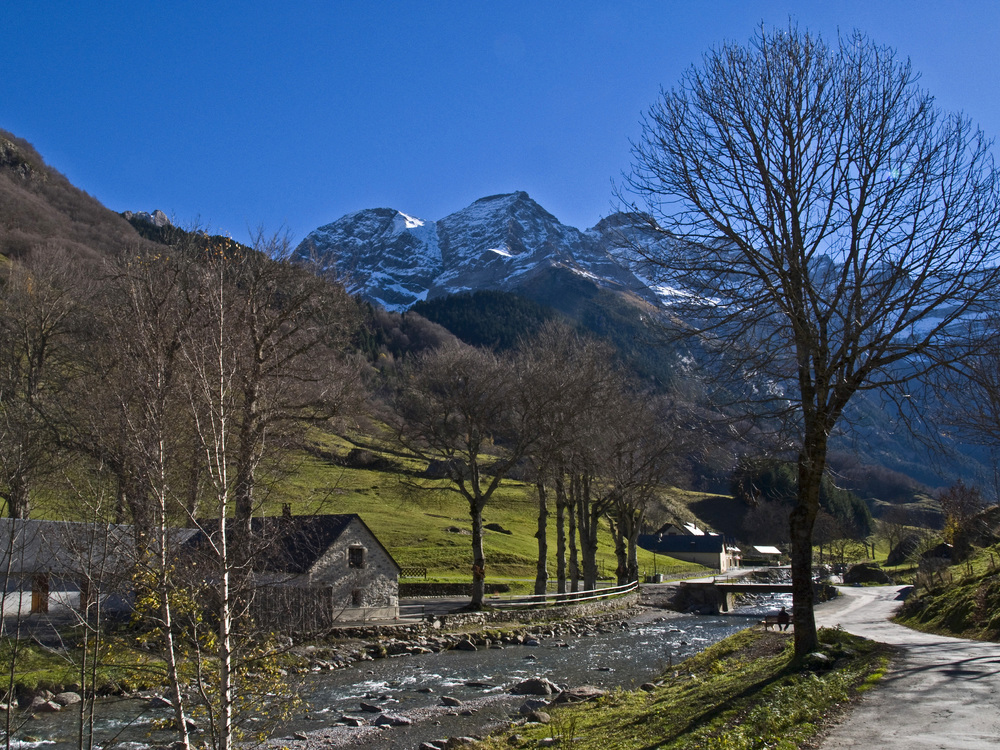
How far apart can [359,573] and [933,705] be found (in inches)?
1063

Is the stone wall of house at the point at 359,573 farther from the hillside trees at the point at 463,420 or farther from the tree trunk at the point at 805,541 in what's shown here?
the tree trunk at the point at 805,541

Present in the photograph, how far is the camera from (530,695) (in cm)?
2066

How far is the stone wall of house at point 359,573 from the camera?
106 ft

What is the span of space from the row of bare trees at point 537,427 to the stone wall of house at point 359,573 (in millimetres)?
4464

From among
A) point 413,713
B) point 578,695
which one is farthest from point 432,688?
point 578,695

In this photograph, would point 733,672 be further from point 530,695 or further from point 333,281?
point 333,281

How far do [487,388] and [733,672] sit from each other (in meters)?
22.2

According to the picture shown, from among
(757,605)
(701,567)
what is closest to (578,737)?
(757,605)

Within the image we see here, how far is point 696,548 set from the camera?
4035 inches

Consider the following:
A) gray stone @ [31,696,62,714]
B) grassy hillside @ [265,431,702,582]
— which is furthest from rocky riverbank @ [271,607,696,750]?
grassy hillside @ [265,431,702,582]

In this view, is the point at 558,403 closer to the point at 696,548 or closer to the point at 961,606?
the point at 961,606

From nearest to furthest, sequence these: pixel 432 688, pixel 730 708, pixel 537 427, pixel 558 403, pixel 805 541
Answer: pixel 730 708 < pixel 805 541 < pixel 432 688 < pixel 537 427 < pixel 558 403

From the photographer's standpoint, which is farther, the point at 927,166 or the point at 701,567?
the point at 701,567

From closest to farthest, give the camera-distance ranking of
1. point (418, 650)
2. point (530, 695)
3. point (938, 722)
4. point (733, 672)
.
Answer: point (938, 722)
point (733, 672)
point (530, 695)
point (418, 650)
